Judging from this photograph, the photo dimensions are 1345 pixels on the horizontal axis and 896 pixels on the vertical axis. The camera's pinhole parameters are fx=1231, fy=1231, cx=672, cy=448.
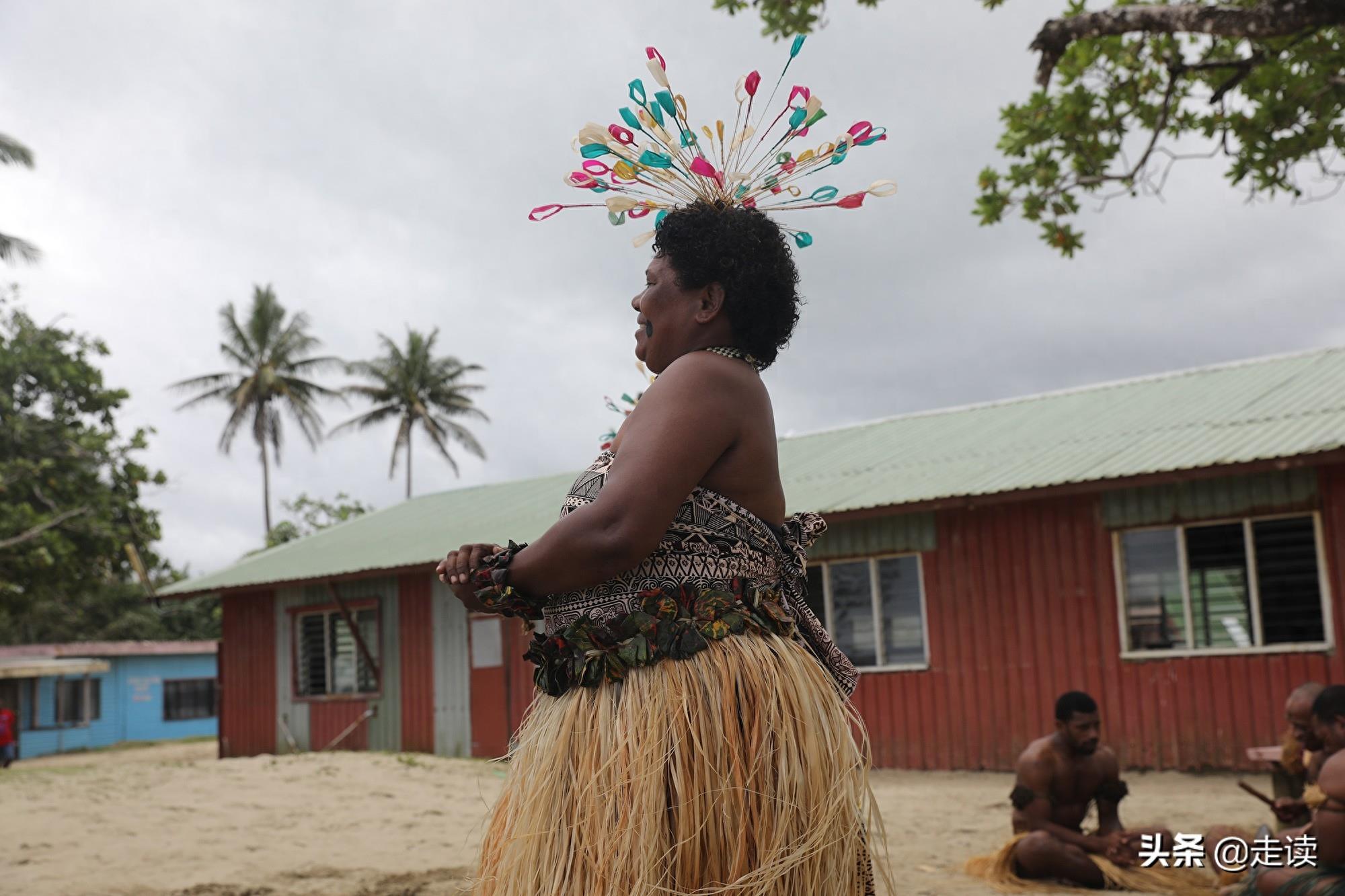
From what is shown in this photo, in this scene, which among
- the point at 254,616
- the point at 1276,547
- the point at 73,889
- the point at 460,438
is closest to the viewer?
the point at 73,889

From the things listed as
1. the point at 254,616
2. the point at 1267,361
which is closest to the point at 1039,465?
the point at 1267,361

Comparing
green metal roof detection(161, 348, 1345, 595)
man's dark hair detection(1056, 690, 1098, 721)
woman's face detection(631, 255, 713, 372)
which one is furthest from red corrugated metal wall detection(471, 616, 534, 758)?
woman's face detection(631, 255, 713, 372)

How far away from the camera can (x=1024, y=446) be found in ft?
42.9

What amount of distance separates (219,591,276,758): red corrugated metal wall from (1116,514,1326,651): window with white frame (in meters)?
12.9

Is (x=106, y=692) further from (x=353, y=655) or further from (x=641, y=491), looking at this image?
(x=641, y=491)

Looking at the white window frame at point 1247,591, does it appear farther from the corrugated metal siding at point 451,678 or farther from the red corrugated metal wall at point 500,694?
the corrugated metal siding at point 451,678

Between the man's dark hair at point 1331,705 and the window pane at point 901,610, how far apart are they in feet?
26.3

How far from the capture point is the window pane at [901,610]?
41.6 feet

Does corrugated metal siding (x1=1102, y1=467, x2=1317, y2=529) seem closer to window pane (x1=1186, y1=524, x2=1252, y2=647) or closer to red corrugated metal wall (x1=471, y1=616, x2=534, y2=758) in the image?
window pane (x1=1186, y1=524, x2=1252, y2=647)

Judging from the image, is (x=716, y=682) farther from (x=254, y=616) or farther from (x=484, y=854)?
(x=254, y=616)

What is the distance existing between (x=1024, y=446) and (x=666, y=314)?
11574 mm

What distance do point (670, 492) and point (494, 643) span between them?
14.7 m

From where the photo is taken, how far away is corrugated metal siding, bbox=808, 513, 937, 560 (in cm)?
1261

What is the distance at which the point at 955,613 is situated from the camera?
12297 mm
